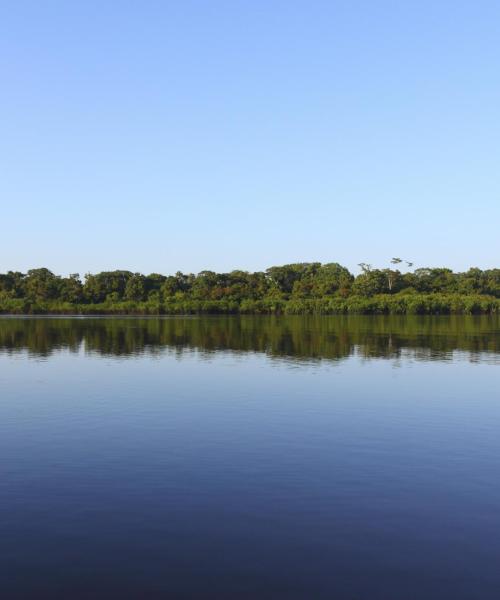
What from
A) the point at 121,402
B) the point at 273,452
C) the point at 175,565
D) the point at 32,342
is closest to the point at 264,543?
the point at 175,565

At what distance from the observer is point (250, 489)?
2138 cm

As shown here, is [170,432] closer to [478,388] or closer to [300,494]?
[300,494]

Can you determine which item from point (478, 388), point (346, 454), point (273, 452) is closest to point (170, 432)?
point (273, 452)

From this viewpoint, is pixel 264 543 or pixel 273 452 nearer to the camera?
pixel 264 543

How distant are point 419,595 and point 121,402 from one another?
2771 centimetres

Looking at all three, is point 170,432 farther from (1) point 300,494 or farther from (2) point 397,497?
(2) point 397,497

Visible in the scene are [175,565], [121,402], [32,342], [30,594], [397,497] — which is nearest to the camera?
[30,594]

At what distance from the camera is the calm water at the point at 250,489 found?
15.0m

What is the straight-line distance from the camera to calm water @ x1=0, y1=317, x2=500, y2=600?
49.1 feet

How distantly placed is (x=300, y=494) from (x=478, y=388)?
2860 cm

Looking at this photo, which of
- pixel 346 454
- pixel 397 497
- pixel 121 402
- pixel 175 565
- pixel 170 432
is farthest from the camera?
pixel 121 402

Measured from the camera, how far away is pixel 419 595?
14.1m

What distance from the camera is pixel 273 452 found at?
87.4 ft

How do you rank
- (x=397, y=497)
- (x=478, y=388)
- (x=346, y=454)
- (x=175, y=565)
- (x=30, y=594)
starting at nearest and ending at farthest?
(x=30, y=594)
(x=175, y=565)
(x=397, y=497)
(x=346, y=454)
(x=478, y=388)
